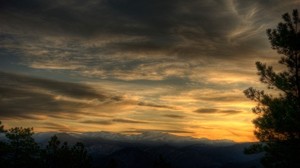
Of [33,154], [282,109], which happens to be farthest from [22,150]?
[282,109]

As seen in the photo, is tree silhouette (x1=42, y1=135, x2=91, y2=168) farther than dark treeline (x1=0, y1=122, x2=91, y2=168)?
Yes

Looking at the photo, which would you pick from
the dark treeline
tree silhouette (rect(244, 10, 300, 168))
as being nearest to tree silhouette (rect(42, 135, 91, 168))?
the dark treeline

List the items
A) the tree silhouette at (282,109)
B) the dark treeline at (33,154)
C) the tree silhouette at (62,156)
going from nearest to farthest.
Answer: the tree silhouette at (282,109) → the dark treeline at (33,154) → the tree silhouette at (62,156)

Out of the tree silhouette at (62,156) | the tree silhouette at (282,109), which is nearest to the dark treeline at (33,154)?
the tree silhouette at (62,156)

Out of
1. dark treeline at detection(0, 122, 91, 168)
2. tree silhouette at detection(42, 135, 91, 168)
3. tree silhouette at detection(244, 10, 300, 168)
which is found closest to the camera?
tree silhouette at detection(244, 10, 300, 168)

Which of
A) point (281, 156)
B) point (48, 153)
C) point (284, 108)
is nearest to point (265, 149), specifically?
point (281, 156)

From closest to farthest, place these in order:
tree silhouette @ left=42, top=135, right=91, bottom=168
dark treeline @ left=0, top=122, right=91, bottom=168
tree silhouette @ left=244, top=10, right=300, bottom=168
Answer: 1. tree silhouette @ left=244, top=10, right=300, bottom=168
2. dark treeline @ left=0, top=122, right=91, bottom=168
3. tree silhouette @ left=42, top=135, right=91, bottom=168

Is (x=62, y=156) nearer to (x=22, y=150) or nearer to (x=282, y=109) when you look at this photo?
(x=22, y=150)

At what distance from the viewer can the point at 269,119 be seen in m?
28.9

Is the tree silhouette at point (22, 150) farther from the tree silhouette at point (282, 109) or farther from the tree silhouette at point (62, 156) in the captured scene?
the tree silhouette at point (282, 109)

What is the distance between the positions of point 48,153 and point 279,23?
32.7 m

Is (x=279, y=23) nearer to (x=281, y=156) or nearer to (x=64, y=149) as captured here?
(x=281, y=156)

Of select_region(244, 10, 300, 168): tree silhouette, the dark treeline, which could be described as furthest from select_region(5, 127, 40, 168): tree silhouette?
select_region(244, 10, 300, 168): tree silhouette

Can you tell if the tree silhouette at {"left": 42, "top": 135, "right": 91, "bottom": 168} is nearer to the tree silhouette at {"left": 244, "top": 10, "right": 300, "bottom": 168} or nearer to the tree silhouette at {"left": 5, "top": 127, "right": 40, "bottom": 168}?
the tree silhouette at {"left": 5, "top": 127, "right": 40, "bottom": 168}
